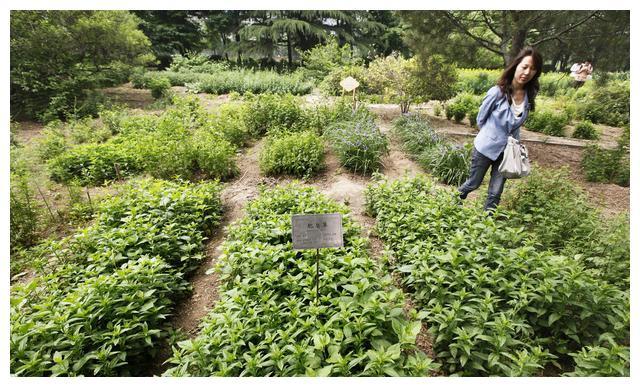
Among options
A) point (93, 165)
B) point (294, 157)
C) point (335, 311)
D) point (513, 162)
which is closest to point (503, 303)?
point (335, 311)

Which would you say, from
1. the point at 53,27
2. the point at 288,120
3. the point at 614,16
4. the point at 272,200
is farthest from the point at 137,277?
the point at 53,27

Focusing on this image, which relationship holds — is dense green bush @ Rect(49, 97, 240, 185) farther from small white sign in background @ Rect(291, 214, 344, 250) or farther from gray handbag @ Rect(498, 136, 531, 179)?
gray handbag @ Rect(498, 136, 531, 179)

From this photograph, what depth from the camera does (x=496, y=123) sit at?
11.1ft

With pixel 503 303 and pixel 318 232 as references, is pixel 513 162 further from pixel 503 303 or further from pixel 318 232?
pixel 318 232

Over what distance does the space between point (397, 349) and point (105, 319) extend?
2.00 meters

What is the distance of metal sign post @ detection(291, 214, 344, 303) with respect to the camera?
7.40 ft

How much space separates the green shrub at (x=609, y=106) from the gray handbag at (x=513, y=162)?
22.8ft

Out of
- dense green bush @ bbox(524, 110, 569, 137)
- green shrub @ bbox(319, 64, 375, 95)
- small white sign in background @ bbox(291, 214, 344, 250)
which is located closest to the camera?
small white sign in background @ bbox(291, 214, 344, 250)

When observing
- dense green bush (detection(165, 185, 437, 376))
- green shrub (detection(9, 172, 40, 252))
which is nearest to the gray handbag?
dense green bush (detection(165, 185, 437, 376))

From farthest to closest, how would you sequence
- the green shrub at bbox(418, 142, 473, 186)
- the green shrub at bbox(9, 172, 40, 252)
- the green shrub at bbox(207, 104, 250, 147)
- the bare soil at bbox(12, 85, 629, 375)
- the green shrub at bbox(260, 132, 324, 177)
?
1. the green shrub at bbox(207, 104, 250, 147)
2. the green shrub at bbox(260, 132, 324, 177)
3. the green shrub at bbox(418, 142, 473, 186)
4. the green shrub at bbox(9, 172, 40, 252)
5. the bare soil at bbox(12, 85, 629, 375)

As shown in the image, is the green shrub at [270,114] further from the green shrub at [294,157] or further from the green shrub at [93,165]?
the green shrub at [93,165]

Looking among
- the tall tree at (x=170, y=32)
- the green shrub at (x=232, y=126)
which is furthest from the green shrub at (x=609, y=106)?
the tall tree at (x=170, y=32)

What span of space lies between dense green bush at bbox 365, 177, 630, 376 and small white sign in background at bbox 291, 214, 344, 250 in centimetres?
79

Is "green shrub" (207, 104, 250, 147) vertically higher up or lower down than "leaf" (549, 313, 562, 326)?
higher up
